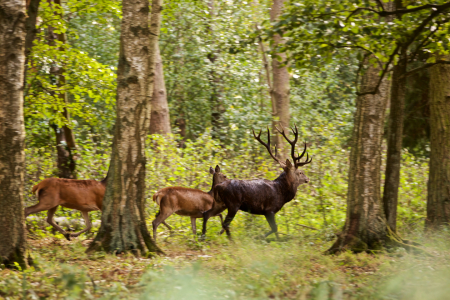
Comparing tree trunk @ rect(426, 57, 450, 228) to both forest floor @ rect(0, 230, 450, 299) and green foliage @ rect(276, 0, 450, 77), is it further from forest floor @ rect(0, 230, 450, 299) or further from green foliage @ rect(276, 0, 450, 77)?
green foliage @ rect(276, 0, 450, 77)

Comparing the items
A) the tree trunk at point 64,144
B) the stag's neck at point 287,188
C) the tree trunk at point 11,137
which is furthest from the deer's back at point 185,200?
the tree trunk at point 64,144

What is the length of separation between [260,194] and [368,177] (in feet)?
7.99

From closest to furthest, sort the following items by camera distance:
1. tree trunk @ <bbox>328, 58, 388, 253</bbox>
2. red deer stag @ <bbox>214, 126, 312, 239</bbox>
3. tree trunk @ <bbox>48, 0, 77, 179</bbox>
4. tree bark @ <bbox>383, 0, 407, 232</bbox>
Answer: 1. tree trunk @ <bbox>328, 58, 388, 253</bbox>
2. tree bark @ <bbox>383, 0, 407, 232</bbox>
3. red deer stag @ <bbox>214, 126, 312, 239</bbox>
4. tree trunk @ <bbox>48, 0, 77, 179</bbox>

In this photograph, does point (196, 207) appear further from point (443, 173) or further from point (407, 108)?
point (407, 108)

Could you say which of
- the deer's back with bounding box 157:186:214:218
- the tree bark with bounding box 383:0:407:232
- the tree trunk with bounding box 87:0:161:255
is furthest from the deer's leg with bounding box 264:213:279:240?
the tree trunk with bounding box 87:0:161:255

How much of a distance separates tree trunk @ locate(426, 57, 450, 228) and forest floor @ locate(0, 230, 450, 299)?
3.82 ft

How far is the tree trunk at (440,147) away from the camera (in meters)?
11.1

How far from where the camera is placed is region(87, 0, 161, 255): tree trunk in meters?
8.27

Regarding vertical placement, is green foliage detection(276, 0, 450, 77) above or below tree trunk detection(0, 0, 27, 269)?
above

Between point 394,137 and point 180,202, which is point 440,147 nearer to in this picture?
point 394,137

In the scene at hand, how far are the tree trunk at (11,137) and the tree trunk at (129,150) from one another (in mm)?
1425

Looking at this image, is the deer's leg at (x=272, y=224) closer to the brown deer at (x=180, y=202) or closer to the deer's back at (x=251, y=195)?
the deer's back at (x=251, y=195)

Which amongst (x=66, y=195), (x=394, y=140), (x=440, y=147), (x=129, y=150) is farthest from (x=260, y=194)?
(x=440, y=147)

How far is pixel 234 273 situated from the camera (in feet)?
23.6
